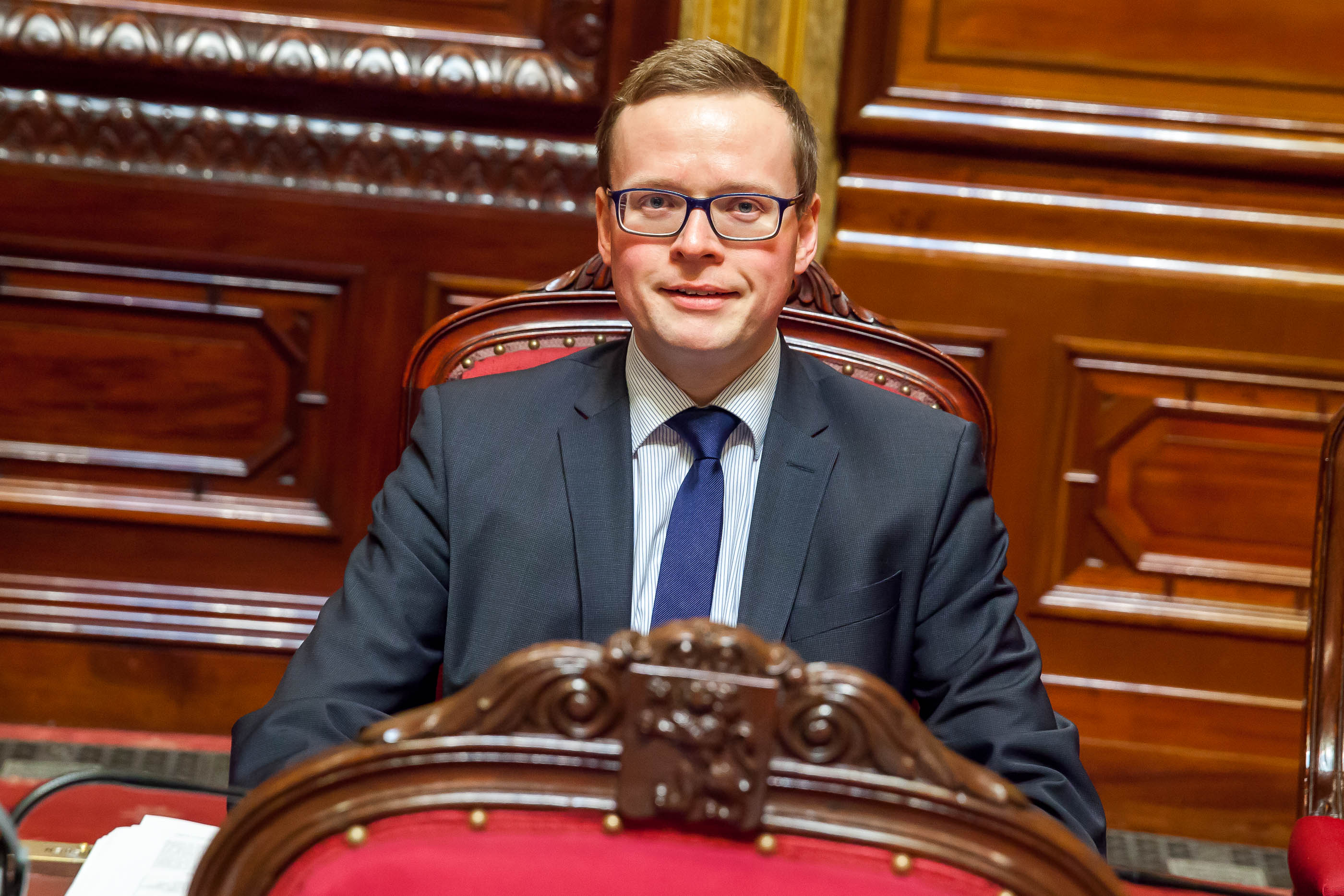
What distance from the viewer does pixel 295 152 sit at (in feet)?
7.98

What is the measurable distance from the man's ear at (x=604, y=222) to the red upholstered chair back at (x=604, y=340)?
0.11 meters

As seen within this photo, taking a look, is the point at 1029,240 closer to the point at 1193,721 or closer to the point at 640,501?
the point at 1193,721

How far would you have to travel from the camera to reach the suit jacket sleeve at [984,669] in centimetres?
121

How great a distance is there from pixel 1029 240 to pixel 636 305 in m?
1.34

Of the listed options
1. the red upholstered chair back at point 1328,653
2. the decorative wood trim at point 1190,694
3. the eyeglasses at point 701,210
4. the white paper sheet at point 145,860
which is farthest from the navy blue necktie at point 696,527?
the decorative wood trim at point 1190,694

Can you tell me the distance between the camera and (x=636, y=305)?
4.34ft

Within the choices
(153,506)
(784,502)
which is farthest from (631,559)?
(153,506)

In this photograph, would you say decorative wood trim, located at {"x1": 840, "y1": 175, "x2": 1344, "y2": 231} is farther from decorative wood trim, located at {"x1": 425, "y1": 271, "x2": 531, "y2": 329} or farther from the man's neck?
the man's neck

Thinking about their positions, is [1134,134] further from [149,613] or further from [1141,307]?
[149,613]

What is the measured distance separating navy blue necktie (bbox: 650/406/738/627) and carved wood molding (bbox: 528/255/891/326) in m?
0.28

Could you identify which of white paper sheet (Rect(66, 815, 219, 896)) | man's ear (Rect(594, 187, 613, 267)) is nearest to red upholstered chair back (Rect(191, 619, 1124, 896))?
white paper sheet (Rect(66, 815, 219, 896))

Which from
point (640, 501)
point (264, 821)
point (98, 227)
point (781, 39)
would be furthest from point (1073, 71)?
point (264, 821)

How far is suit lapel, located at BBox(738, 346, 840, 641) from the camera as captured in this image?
4.36 feet

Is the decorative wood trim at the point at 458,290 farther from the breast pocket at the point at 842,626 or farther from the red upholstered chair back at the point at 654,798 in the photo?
the red upholstered chair back at the point at 654,798
